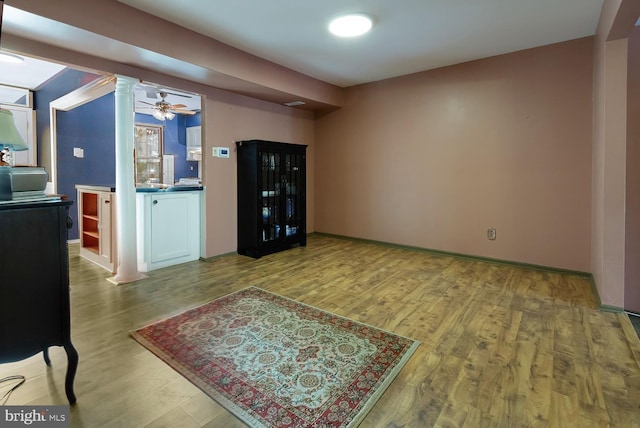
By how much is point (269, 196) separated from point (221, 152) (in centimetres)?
89

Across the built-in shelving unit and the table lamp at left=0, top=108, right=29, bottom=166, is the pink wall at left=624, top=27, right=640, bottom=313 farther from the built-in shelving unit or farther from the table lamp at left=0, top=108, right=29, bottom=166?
the built-in shelving unit

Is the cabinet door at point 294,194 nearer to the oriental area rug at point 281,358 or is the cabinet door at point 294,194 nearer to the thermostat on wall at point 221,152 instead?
the thermostat on wall at point 221,152

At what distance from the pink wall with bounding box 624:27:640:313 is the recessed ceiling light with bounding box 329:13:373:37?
98.5 inches

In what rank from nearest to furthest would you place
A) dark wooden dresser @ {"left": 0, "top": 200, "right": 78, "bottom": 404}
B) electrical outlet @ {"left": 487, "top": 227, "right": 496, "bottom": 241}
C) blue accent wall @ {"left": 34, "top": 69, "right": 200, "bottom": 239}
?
1. dark wooden dresser @ {"left": 0, "top": 200, "right": 78, "bottom": 404}
2. electrical outlet @ {"left": 487, "top": 227, "right": 496, "bottom": 241}
3. blue accent wall @ {"left": 34, "top": 69, "right": 200, "bottom": 239}

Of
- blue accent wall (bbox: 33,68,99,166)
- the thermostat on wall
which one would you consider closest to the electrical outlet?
the thermostat on wall

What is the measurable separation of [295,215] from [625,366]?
13.0ft

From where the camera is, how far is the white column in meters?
3.31

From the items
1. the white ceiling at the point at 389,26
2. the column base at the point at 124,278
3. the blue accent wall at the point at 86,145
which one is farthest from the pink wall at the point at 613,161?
the blue accent wall at the point at 86,145

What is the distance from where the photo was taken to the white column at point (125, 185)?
10.9 ft

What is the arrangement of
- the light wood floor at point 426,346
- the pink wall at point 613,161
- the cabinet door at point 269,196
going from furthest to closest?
the cabinet door at point 269,196
the pink wall at point 613,161
the light wood floor at point 426,346

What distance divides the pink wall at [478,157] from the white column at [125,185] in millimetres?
3239

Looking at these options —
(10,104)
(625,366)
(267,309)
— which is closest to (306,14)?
(267,309)

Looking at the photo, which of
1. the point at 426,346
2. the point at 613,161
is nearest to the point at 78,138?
the point at 426,346

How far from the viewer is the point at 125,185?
11.0 feet
